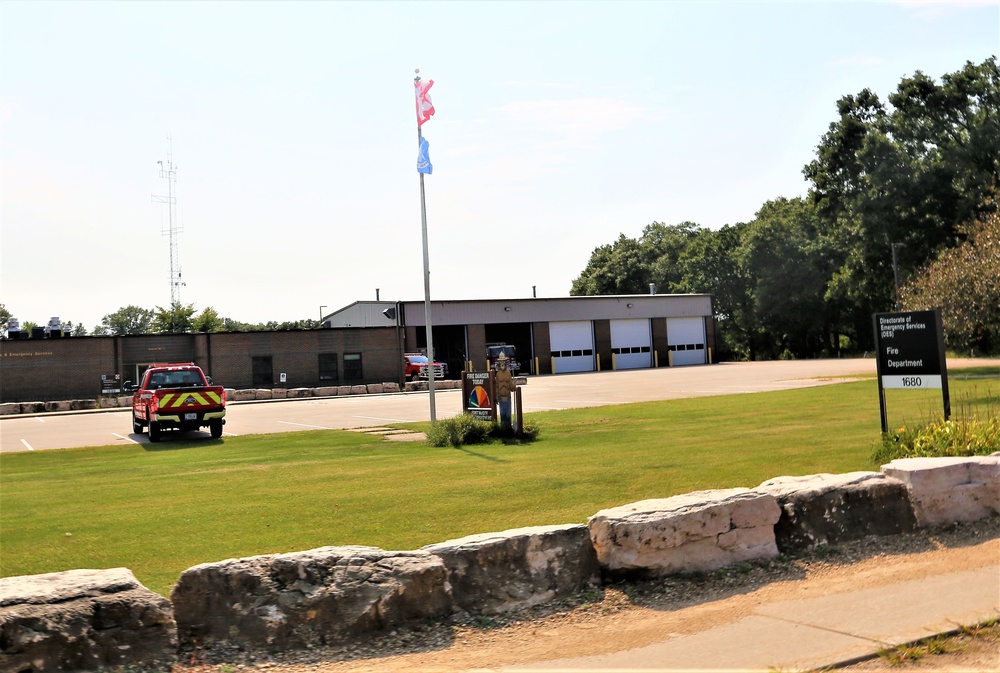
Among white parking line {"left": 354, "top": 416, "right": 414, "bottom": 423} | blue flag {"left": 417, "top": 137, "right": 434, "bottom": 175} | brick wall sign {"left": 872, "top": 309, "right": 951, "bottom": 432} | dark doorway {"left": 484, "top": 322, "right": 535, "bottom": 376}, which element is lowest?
white parking line {"left": 354, "top": 416, "right": 414, "bottom": 423}

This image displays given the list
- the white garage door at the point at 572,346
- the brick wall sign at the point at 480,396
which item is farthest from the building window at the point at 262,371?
the brick wall sign at the point at 480,396

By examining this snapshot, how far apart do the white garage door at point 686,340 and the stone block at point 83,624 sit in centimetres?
6784

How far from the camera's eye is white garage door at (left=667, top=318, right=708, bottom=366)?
71500 mm

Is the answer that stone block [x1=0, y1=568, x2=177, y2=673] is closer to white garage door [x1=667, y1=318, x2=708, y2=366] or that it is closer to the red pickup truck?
the red pickup truck

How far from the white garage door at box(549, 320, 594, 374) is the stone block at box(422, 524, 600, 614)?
195ft

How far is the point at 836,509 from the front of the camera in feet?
24.6

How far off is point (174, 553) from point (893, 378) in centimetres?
943

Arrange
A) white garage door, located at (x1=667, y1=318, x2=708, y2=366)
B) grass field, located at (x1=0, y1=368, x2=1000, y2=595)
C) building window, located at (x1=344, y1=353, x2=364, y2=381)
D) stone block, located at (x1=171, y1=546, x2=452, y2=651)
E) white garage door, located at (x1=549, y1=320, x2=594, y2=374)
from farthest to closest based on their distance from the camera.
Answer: white garage door, located at (x1=667, y1=318, x2=708, y2=366), white garage door, located at (x1=549, y1=320, x2=594, y2=374), building window, located at (x1=344, y1=353, x2=364, y2=381), grass field, located at (x1=0, y1=368, x2=1000, y2=595), stone block, located at (x1=171, y1=546, x2=452, y2=651)

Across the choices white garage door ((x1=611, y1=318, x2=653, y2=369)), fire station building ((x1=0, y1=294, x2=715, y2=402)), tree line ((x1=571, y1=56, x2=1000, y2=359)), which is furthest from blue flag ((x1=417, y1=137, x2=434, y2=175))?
white garage door ((x1=611, y1=318, x2=653, y2=369))

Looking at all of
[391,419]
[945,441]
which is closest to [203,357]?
[391,419]

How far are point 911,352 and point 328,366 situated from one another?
151 feet

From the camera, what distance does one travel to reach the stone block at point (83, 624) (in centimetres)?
468

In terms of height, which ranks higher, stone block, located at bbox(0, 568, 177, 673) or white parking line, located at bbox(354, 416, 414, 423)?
stone block, located at bbox(0, 568, 177, 673)

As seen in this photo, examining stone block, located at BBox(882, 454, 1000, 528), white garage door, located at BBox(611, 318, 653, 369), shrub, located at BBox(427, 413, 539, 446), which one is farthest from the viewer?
white garage door, located at BBox(611, 318, 653, 369)
